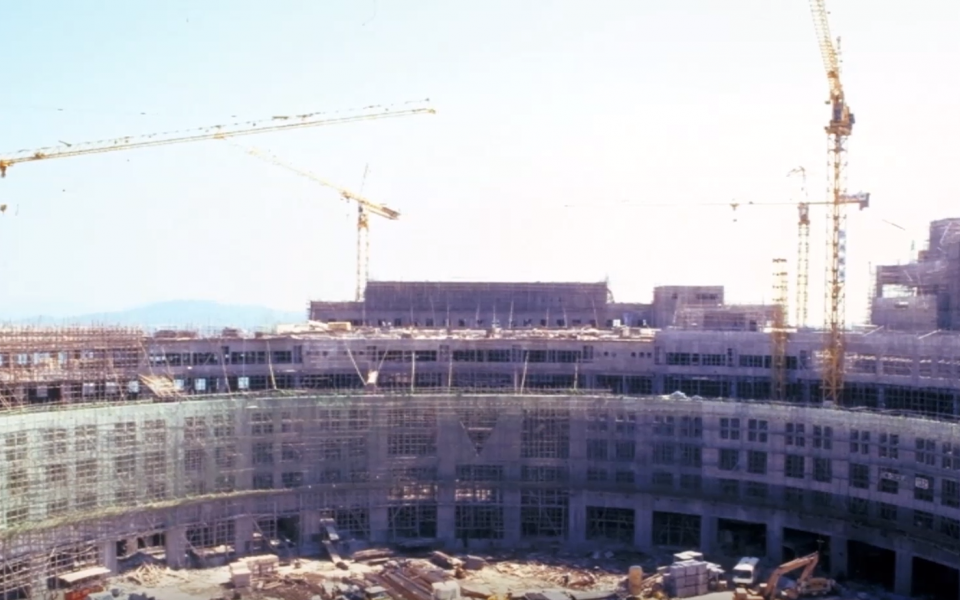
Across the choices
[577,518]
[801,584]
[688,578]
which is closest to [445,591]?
[688,578]

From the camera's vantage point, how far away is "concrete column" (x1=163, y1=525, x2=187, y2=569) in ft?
144

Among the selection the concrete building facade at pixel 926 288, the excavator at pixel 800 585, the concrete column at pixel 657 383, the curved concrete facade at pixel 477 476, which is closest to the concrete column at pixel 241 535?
the curved concrete facade at pixel 477 476

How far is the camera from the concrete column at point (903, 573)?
40.6 metres

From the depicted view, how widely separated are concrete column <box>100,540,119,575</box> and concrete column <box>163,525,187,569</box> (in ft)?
8.50

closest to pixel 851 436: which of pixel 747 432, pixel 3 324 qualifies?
pixel 747 432

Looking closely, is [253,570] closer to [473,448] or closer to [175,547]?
[175,547]

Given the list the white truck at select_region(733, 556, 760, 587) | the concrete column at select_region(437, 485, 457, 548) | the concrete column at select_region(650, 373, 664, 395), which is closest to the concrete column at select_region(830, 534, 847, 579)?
the white truck at select_region(733, 556, 760, 587)

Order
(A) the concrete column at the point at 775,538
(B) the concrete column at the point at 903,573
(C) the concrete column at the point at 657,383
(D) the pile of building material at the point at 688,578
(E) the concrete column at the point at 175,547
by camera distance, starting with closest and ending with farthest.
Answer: (B) the concrete column at the point at 903,573 → (D) the pile of building material at the point at 688,578 → (E) the concrete column at the point at 175,547 → (A) the concrete column at the point at 775,538 → (C) the concrete column at the point at 657,383

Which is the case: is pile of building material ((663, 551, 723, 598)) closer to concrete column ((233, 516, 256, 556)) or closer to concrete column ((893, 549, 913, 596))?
concrete column ((893, 549, 913, 596))

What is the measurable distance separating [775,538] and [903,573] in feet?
20.4

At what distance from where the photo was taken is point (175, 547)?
1732 inches

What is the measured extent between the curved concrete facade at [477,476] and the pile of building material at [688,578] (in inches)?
219

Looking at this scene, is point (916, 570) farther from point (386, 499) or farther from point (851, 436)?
point (386, 499)

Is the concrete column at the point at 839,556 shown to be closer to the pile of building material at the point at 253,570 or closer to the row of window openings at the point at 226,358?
the pile of building material at the point at 253,570
